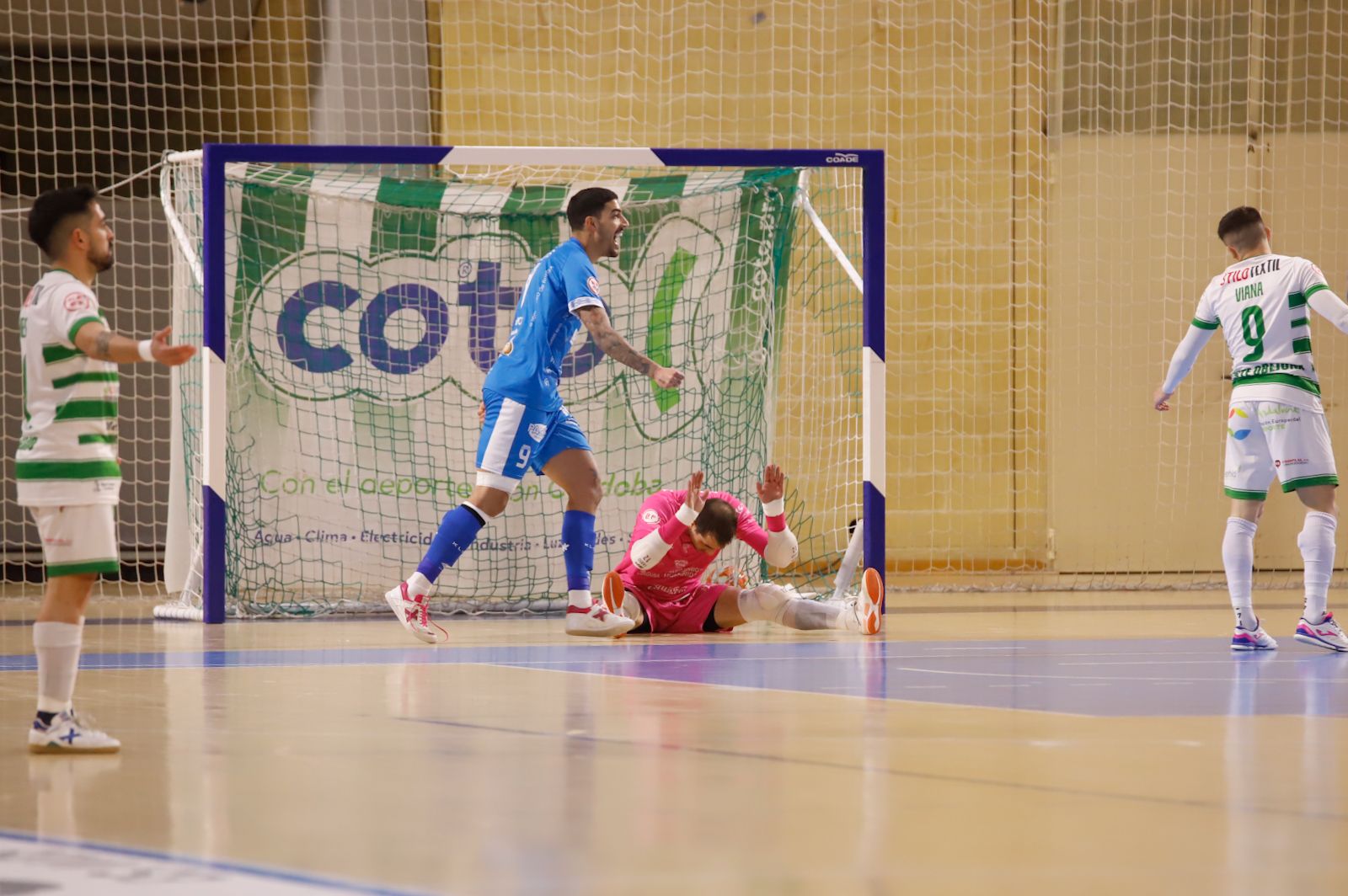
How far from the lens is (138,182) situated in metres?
13.2

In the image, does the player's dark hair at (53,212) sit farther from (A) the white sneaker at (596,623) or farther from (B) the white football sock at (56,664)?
(A) the white sneaker at (596,623)

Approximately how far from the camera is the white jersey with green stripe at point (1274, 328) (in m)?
6.29

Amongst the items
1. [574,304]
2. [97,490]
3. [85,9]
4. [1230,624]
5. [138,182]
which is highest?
[85,9]

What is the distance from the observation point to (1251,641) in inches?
244

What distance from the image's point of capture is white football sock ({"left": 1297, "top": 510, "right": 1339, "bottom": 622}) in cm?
623

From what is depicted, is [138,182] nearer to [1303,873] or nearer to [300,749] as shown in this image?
[300,749]

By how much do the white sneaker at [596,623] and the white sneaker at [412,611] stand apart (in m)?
0.62

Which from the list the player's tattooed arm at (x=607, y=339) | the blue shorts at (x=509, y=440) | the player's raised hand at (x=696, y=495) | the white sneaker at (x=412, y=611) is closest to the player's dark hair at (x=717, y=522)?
the player's raised hand at (x=696, y=495)

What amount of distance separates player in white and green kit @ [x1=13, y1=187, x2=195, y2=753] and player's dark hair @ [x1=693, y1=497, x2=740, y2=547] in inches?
123

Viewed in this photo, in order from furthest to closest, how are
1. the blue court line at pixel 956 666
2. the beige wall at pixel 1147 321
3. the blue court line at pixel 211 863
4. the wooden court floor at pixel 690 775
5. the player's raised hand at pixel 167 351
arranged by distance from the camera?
the beige wall at pixel 1147 321 < the blue court line at pixel 956 666 < the player's raised hand at pixel 167 351 < the wooden court floor at pixel 690 775 < the blue court line at pixel 211 863

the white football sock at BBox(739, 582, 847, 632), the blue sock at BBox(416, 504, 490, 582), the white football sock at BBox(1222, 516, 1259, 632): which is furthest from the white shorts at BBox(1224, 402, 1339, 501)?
the blue sock at BBox(416, 504, 490, 582)

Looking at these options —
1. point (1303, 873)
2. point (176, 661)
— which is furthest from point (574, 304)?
point (1303, 873)

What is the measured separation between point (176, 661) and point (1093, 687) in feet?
10.8

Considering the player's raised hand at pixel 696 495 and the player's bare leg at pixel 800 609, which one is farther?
the player's bare leg at pixel 800 609
